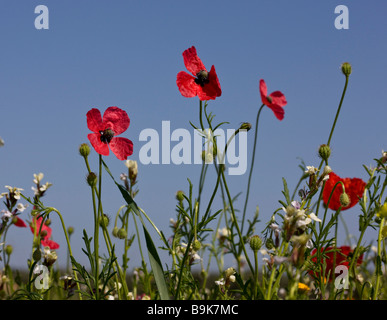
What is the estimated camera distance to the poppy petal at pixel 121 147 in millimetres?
1356

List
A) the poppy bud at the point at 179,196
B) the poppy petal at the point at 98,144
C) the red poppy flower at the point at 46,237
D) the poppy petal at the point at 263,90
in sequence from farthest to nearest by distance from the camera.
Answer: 1. the red poppy flower at the point at 46,237
2. the poppy bud at the point at 179,196
3. the poppy petal at the point at 98,144
4. the poppy petal at the point at 263,90

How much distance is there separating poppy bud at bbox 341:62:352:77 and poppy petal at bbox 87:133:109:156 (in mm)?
865

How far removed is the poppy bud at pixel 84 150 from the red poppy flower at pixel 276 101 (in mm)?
564

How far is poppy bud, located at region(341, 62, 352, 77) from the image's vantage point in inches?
64.2

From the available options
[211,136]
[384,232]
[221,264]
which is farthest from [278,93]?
[221,264]

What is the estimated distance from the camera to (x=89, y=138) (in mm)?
1316

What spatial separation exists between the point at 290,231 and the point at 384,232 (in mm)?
557

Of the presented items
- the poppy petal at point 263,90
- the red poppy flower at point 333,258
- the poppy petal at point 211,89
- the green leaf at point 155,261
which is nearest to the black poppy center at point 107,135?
the green leaf at point 155,261

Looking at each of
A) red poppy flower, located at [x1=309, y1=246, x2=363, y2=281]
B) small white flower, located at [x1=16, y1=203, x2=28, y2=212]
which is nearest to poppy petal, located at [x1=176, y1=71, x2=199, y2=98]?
red poppy flower, located at [x1=309, y1=246, x2=363, y2=281]

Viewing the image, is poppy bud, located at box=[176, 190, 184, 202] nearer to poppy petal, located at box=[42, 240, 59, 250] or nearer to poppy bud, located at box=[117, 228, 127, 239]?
poppy bud, located at box=[117, 228, 127, 239]

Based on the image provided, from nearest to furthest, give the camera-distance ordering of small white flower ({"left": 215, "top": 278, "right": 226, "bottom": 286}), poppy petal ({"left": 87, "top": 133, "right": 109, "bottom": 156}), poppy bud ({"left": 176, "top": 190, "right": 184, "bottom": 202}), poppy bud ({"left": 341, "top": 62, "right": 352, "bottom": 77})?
poppy petal ({"left": 87, "top": 133, "right": 109, "bottom": 156}), small white flower ({"left": 215, "top": 278, "right": 226, "bottom": 286}), poppy bud ({"left": 341, "top": 62, "right": 352, "bottom": 77}), poppy bud ({"left": 176, "top": 190, "right": 184, "bottom": 202})

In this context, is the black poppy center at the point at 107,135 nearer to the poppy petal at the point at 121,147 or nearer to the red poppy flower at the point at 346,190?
the poppy petal at the point at 121,147

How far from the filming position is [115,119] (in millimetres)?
1346
